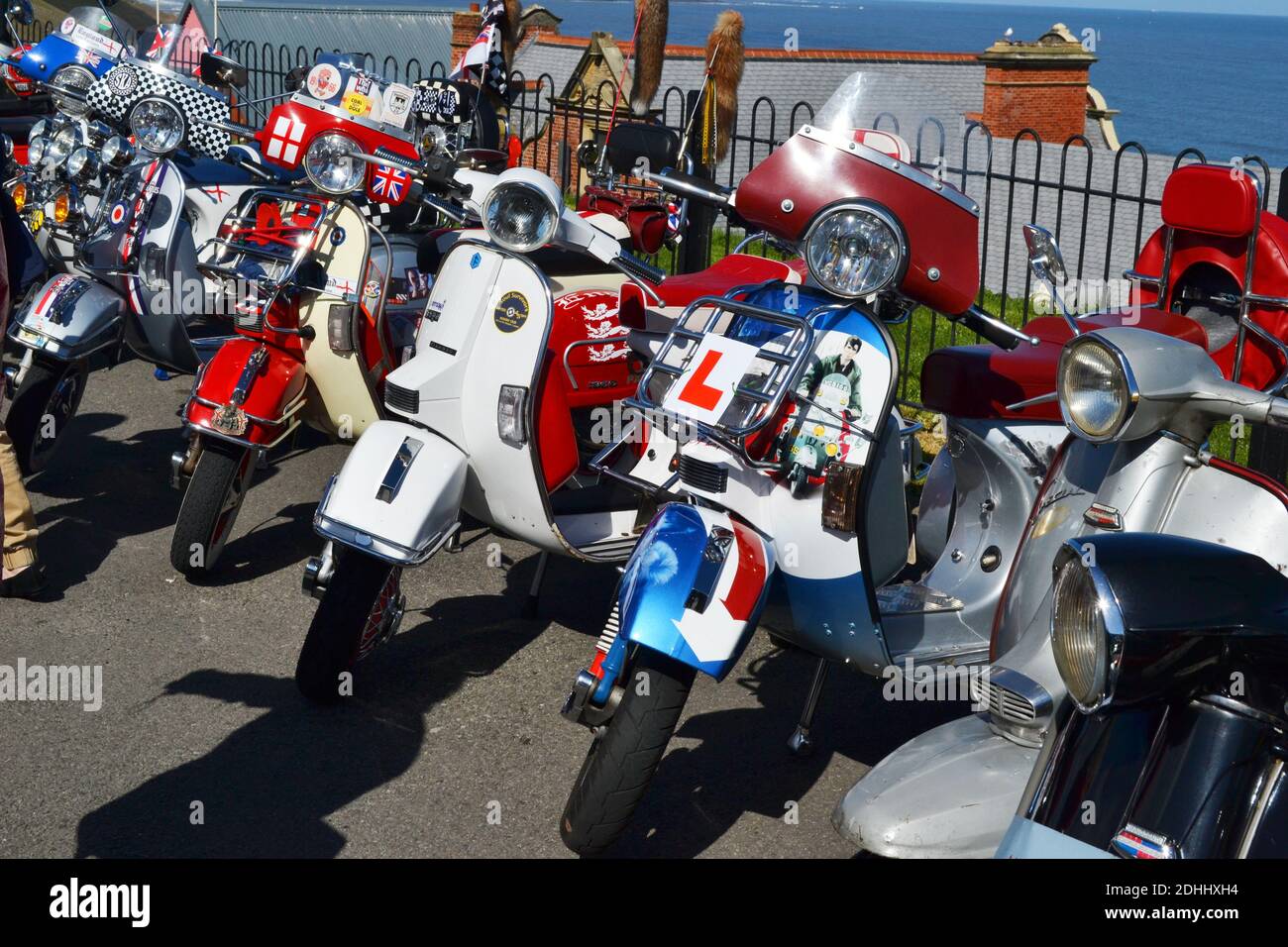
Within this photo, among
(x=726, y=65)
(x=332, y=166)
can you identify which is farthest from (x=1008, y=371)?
(x=726, y=65)

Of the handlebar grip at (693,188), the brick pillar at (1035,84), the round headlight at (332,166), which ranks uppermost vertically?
the brick pillar at (1035,84)

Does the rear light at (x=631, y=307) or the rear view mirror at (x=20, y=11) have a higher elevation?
the rear view mirror at (x=20, y=11)

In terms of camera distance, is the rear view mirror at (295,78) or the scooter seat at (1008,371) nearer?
the scooter seat at (1008,371)

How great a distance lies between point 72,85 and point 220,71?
2.00ft

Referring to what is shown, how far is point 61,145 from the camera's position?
5957 mm

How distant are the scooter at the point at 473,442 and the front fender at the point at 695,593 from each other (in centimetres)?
83

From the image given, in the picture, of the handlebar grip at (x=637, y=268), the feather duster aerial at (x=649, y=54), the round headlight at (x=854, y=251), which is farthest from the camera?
the feather duster aerial at (x=649, y=54)

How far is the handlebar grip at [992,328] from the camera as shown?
3352 mm

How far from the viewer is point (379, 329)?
471 centimetres

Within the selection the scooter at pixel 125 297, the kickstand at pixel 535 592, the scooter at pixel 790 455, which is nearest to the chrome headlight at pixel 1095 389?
the scooter at pixel 790 455

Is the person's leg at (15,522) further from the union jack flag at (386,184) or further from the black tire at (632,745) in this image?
the black tire at (632,745)

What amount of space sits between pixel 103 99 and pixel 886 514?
4.12 meters

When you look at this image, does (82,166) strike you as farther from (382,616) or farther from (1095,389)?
(1095,389)
